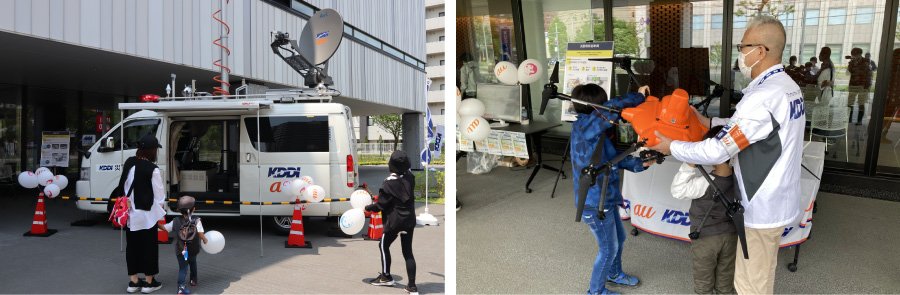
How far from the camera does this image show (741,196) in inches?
89.6

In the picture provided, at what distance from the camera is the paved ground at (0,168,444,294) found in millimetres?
4297

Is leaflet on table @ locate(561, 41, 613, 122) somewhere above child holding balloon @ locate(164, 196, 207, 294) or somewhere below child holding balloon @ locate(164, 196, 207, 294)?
above

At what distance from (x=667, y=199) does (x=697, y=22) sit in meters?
3.83

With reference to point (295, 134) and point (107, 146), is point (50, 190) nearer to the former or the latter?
point (107, 146)

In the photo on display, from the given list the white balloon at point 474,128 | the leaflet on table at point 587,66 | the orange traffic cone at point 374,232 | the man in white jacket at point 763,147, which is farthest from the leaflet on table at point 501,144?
the man in white jacket at point 763,147

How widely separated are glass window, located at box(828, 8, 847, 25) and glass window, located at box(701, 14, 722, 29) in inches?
41.9

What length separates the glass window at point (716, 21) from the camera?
6.57m

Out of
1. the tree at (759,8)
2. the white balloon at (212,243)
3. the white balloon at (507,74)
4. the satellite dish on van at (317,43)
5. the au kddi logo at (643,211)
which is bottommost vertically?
the white balloon at (212,243)

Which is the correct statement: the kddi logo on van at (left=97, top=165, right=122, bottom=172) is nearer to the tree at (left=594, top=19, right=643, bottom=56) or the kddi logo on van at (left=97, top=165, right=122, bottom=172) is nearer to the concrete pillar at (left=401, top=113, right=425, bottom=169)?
the tree at (left=594, top=19, right=643, bottom=56)

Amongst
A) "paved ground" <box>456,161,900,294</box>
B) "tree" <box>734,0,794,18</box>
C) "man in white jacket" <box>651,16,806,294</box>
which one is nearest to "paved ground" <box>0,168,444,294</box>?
"paved ground" <box>456,161,900,294</box>

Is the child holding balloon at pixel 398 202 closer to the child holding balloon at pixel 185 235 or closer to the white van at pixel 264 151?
the child holding balloon at pixel 185 235

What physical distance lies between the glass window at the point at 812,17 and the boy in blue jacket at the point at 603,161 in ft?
14.6

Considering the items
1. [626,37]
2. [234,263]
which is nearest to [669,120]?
[234,263]

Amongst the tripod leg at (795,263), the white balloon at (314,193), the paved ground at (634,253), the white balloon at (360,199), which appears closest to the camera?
the paved ground at (634,253)
